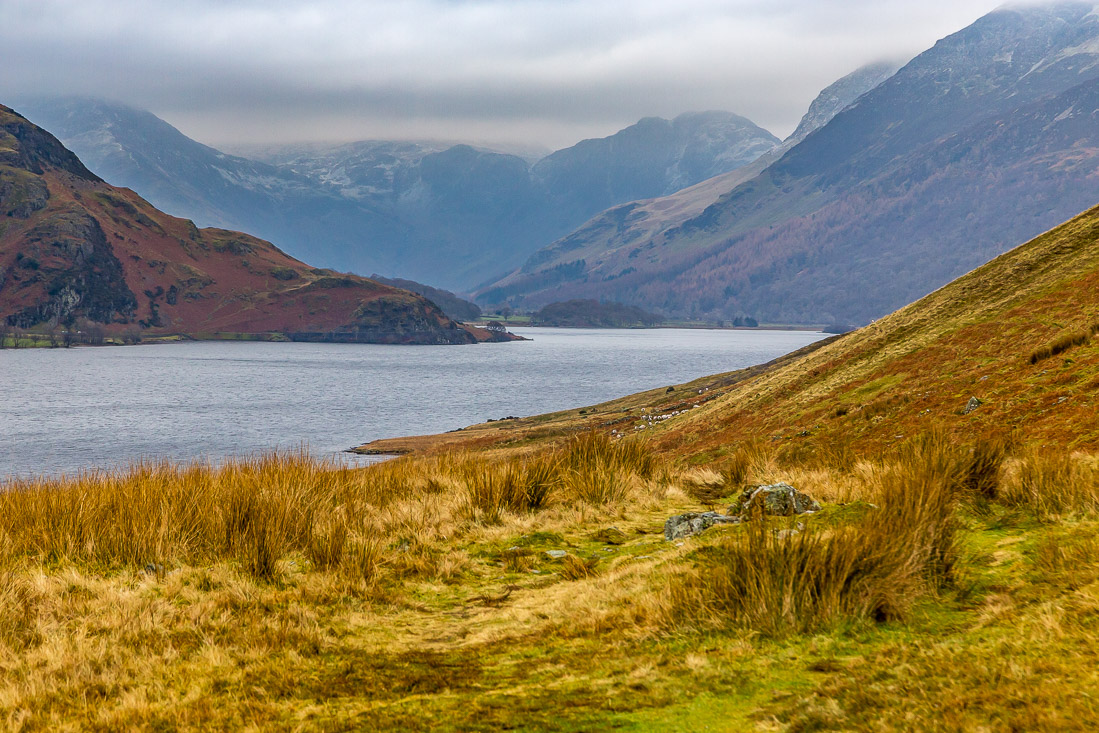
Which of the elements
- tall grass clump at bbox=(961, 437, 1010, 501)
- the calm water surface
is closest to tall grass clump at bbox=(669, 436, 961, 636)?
tall grass clump at bbox=(961, 437, 1010, 501)

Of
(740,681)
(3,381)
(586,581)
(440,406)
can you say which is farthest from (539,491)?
(3,381)

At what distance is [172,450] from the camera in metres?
61.1

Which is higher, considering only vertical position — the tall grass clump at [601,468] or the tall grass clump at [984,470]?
the tall grass clump at [984,470]

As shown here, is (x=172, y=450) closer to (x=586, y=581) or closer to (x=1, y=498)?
(x=1, y=498)

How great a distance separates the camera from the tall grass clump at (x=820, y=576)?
5.46 metres

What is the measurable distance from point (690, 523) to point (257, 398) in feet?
337

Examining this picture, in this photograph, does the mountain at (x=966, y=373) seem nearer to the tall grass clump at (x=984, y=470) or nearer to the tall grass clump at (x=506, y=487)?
the tall grass clump at (x=984, y=470)

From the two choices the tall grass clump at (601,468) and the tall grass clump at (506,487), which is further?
the tall grass clump at (601,468)

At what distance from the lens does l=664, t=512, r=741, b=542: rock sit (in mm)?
8758

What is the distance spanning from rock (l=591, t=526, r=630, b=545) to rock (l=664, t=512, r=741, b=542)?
23.0 inches

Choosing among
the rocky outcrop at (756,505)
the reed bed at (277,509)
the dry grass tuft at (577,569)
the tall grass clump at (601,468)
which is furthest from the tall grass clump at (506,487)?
the rocky outcrop at (756,505)

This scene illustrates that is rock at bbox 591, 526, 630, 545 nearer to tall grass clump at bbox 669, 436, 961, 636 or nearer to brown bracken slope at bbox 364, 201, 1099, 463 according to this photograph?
tall grass clump at bbox 669, 436, 961, 636

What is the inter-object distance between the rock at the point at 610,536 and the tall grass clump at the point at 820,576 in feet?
9.87

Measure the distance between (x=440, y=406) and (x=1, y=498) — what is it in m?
87.3
